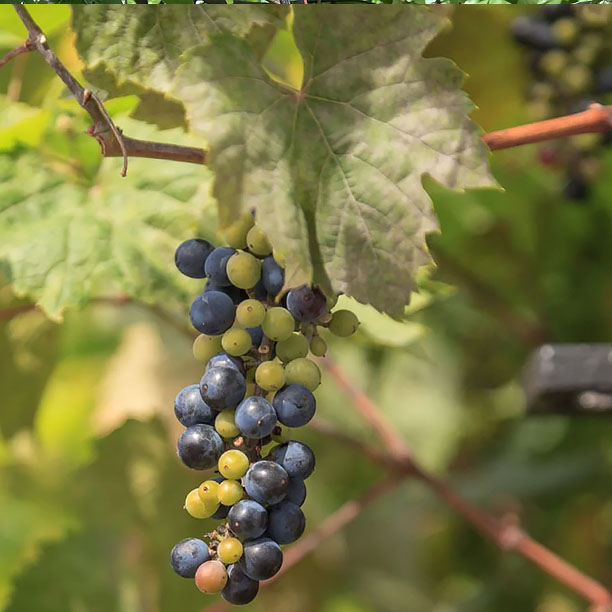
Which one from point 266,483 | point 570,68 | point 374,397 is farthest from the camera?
point 374,397

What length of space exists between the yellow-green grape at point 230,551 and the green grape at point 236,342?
0.31 feet

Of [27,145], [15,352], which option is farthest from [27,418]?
[27,145]

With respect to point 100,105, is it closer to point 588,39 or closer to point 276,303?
point 276,303

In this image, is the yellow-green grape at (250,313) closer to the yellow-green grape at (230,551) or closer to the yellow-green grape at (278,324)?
the yellow-green grape at (278,324)

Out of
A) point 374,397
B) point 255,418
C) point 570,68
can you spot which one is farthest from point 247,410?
point 374,397

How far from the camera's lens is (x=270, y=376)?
41cm

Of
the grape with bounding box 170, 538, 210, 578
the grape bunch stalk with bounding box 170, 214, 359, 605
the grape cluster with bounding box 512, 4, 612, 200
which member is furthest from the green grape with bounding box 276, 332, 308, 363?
the grape cluster with bounding box 512, 4, 612, 200

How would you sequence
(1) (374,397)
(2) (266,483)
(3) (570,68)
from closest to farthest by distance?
(2) (266,483) → (3) (570,68) → (1) (374,397)

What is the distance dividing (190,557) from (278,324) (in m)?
0.12

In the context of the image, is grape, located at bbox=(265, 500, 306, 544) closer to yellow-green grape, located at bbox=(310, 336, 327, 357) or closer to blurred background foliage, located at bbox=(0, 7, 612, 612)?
yellow-green grape, located at bbox=(310, 336, 327, 357)

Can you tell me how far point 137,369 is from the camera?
124 centimetres

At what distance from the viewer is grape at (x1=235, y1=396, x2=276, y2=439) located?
389 millimetres

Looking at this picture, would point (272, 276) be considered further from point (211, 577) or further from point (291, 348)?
point (211, 577)

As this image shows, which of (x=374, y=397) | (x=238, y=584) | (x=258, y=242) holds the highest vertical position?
(x=258, y=242)
